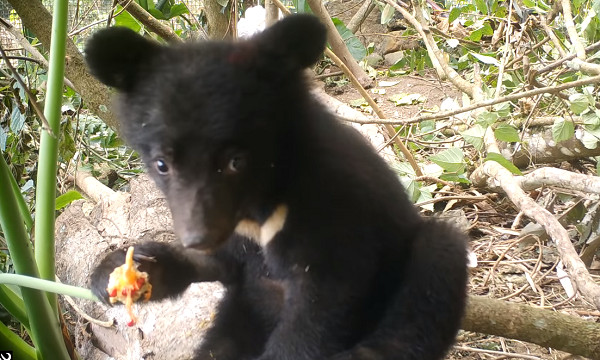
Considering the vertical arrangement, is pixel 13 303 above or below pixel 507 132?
above

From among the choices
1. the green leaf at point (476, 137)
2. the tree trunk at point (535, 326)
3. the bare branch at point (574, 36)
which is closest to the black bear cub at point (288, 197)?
the tree trunk at point (535, 326)

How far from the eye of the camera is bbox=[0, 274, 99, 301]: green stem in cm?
167

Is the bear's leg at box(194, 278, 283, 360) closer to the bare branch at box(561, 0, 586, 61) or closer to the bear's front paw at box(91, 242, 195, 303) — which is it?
the bear's front paw at box(91, 242, 195, 303)

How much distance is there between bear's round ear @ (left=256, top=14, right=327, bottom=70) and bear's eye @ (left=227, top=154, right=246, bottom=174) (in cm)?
41

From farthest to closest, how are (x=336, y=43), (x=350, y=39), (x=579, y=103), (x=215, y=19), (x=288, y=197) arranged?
(x=350, y=39) → (x=336, y=43) → (x=215, y=19) → (x=579, y=103) → (x=288, y=197)

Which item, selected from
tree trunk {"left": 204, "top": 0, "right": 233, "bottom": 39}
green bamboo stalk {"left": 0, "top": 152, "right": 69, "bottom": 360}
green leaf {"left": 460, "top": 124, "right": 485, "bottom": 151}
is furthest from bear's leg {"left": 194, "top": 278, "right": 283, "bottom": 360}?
tree trunk {"left": 204, "top": 0, "right": 233, "bottom": 39}

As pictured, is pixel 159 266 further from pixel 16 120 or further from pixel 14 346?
pixel 16 120

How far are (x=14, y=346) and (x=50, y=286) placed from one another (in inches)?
27.2

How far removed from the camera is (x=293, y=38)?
7.05 feet

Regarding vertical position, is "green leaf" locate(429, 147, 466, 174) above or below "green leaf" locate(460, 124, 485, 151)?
below

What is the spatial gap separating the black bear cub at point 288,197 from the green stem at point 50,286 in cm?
38

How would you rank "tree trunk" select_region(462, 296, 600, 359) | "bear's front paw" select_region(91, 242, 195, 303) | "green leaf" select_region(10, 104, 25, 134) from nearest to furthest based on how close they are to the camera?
"bear's front paw" select_region(91, 242, 195, 303)
"tree trunk" select_region(462, 296, 600, 359)
"green leaf" select_region(10, 104, 25, 134)

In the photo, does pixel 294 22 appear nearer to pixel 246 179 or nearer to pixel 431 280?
pixel 246 179

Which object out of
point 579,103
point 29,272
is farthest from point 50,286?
point 579,103
